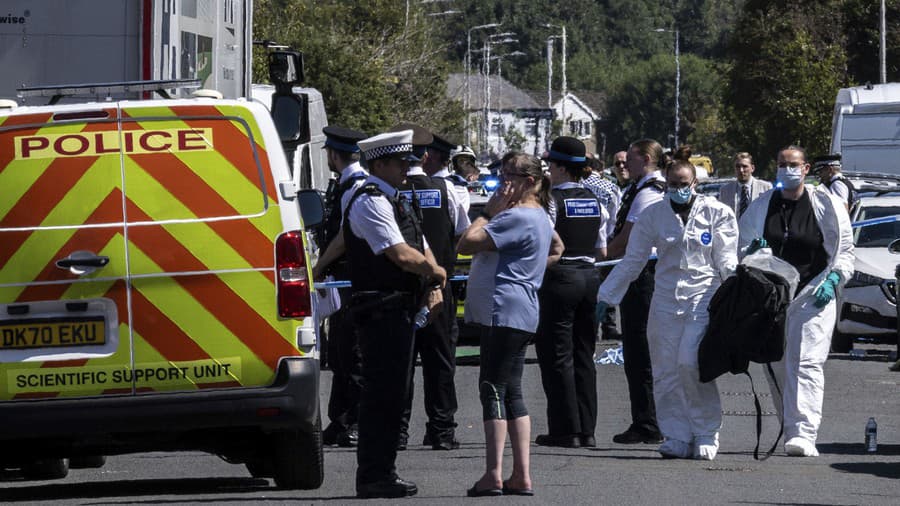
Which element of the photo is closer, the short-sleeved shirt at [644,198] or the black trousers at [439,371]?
the black trousers at [439,371]

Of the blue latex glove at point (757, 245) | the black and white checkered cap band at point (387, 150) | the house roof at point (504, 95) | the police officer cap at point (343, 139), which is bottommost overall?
the house roof at point (504, 95)

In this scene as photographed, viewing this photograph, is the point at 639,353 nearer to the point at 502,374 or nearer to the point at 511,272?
the point at 511,272

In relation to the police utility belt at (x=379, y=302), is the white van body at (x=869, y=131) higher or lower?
lower

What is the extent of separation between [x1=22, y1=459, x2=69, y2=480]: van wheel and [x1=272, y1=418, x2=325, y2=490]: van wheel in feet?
5.95

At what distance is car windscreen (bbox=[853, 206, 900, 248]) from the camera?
2034 cm

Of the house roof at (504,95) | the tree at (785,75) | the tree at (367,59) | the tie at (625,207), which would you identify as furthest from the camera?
the house roof at (504,95)

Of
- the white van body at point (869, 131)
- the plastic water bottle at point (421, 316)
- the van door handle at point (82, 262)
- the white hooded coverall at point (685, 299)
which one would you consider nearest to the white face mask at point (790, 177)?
the white hooded coverall at point (685, 299)

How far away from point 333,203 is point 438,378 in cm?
119

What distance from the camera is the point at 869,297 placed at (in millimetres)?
19109

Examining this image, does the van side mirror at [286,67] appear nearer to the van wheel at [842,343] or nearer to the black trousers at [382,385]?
the van wheel at [842,343]

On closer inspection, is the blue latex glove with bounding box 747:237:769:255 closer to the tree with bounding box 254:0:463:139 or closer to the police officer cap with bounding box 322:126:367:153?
the police officer cap with bounding box 322:126:367:153

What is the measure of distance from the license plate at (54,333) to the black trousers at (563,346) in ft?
12.3

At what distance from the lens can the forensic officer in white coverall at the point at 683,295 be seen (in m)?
11.2

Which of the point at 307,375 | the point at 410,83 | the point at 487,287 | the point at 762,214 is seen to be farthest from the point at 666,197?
the point at 410,83
